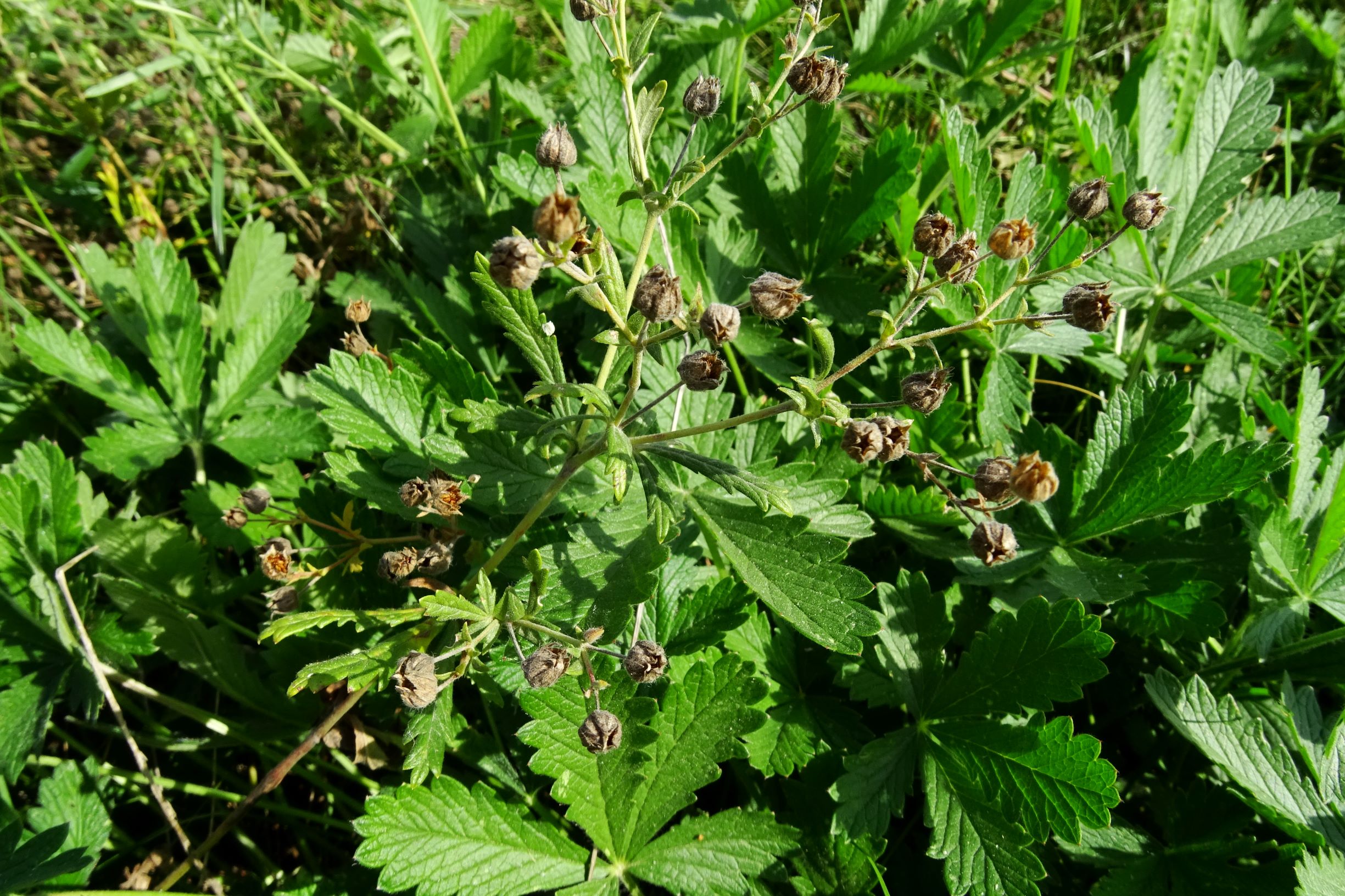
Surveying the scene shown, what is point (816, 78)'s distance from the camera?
202 centimetres

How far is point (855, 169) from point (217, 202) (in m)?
2.61

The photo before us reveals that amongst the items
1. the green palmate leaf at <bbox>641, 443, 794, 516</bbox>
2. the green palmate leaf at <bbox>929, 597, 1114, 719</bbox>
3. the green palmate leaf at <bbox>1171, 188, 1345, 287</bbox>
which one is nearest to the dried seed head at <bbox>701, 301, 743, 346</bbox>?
the green palmate leaf at <bbox>641, 443, 794, 516</bbox>

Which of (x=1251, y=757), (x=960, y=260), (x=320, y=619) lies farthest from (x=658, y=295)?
(x=1251, y=757)

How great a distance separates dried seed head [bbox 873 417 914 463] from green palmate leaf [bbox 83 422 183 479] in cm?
243

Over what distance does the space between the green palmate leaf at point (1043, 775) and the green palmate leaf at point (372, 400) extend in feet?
5.51

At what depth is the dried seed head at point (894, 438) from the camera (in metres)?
1.83

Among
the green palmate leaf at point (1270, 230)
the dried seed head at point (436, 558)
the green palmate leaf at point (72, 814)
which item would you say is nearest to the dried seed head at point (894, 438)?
the dried seed head at point (436, 558)

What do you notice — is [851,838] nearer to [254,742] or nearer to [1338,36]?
[254,742]

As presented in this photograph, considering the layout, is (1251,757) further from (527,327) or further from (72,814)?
(72,814)

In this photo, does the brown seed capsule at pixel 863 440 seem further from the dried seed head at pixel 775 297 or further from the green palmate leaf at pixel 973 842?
the green palmate leaf at pixel 973 842

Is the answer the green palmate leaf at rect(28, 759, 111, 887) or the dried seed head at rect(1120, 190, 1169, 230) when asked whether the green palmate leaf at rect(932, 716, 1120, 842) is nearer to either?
the dried seed head at rect(1120, 190, 1169, 230)

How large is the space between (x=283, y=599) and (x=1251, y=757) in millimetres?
2534

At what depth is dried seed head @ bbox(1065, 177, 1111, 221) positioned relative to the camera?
2.07m

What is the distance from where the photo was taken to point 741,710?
2.29 m
